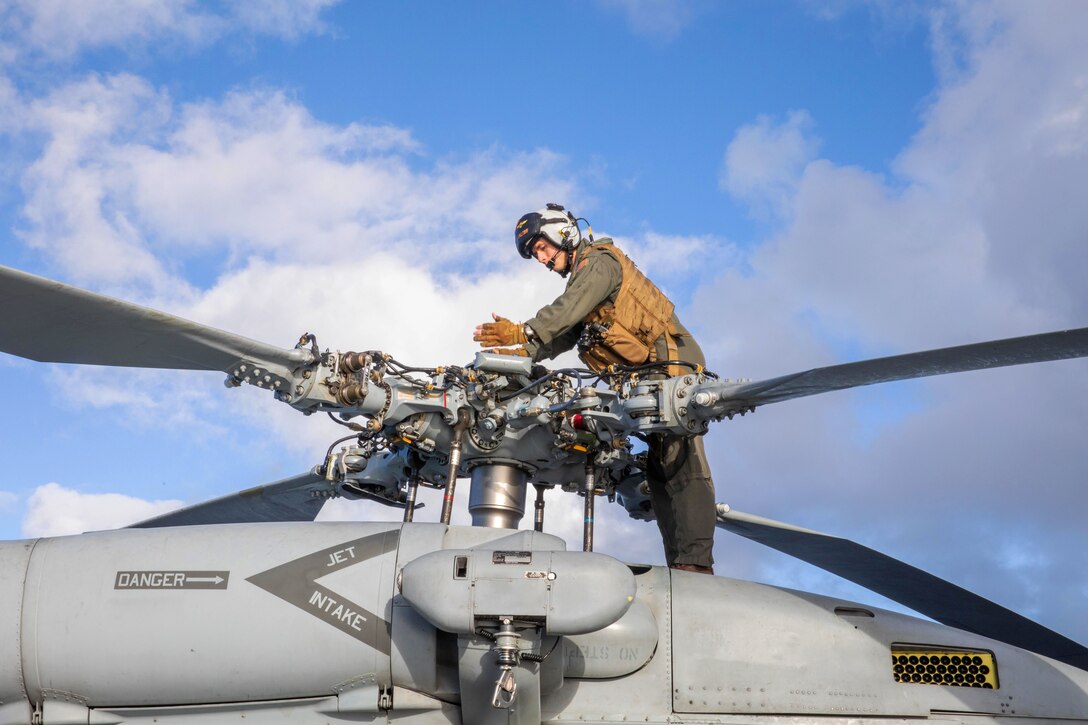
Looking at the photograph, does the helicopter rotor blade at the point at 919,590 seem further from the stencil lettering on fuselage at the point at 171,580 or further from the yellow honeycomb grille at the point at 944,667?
the stencil lettering on fuselage at the point at 171,580

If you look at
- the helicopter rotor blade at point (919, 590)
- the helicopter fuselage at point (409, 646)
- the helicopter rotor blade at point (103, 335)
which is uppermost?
the helicopter rotor blade at point (103, 335)

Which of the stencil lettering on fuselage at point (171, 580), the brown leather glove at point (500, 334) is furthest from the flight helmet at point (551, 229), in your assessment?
the stencil lettering on fuselage at point (171, 580)

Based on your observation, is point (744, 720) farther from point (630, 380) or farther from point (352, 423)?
point (352, 423)

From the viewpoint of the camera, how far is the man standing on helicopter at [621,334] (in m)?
A: 10.0

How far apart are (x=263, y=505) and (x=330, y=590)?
13.8ft

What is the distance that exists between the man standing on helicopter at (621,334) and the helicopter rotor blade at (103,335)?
7.19 ft

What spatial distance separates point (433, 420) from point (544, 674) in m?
2.85

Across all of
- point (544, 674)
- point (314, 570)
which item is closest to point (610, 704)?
point (544, 674)

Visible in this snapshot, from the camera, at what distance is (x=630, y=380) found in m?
9.60

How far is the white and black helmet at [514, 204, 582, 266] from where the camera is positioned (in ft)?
35.1

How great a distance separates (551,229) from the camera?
10.7 m

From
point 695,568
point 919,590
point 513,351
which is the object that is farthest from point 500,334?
point 919,590

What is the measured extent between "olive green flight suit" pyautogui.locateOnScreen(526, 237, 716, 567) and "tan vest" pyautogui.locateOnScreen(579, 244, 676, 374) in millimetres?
113

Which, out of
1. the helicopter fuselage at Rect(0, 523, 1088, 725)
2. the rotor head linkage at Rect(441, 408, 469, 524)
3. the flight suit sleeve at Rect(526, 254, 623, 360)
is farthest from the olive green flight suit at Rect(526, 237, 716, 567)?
the helicopter fuselage at Rect(0, 523, 1088, 725)
